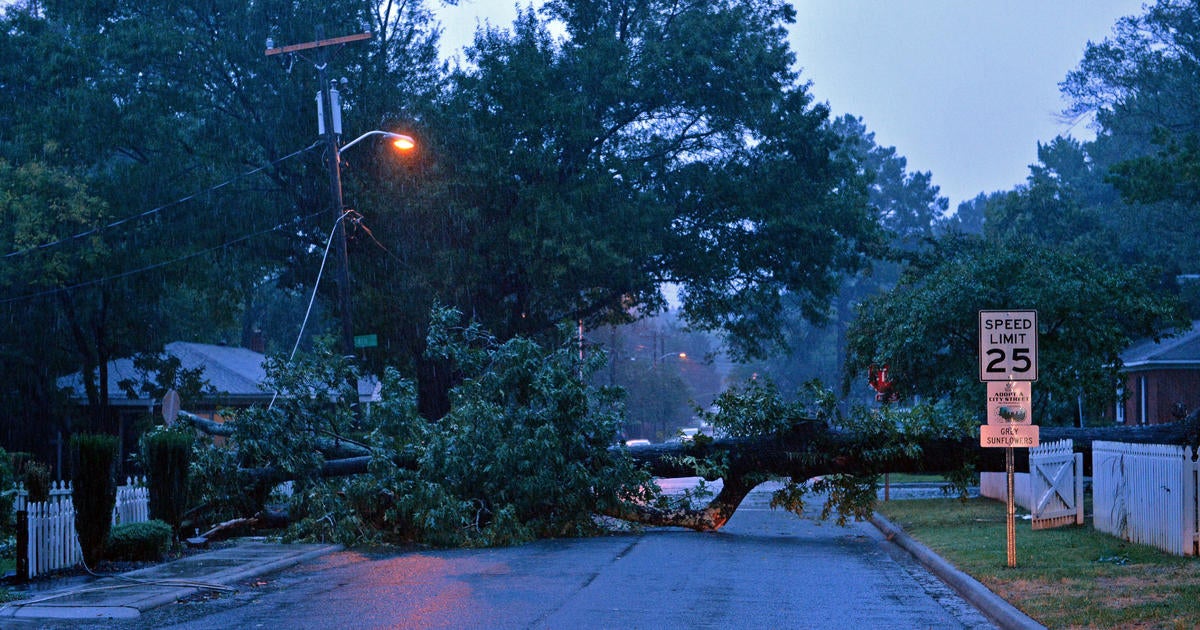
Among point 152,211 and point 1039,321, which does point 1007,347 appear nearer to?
point 1039,321

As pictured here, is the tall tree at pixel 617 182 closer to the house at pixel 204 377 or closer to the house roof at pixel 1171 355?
the house at pixel 204 377

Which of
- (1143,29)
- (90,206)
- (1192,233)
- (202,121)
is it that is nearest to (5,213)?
(90,206)

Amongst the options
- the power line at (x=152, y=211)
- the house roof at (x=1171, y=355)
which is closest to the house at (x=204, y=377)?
the power line at (x=152, y=211)

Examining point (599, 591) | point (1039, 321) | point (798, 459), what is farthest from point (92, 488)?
point (1039, 321)

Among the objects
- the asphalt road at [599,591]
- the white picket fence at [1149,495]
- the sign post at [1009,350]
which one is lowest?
the asphalt road at [599,591]

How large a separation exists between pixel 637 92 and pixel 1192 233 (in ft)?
95.0

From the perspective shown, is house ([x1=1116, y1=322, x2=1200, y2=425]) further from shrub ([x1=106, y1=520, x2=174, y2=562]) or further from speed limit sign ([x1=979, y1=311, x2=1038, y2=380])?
shrub ([x1=106, y1=520, x2=174, y2=562])

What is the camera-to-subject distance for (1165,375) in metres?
37.5

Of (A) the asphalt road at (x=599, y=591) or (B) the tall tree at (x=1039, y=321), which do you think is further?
(B) the tall tree at (x=1039, y=321)

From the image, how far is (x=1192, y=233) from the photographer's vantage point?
168 ft

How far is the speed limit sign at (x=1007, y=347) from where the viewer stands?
548 inches

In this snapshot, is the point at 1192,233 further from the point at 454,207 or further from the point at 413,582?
the point at 413,582

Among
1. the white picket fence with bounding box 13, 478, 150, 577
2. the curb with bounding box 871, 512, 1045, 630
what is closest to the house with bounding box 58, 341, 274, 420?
the white picket fence with bounding box 13, 478, 150, 577

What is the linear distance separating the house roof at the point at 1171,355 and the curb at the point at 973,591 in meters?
19.2
